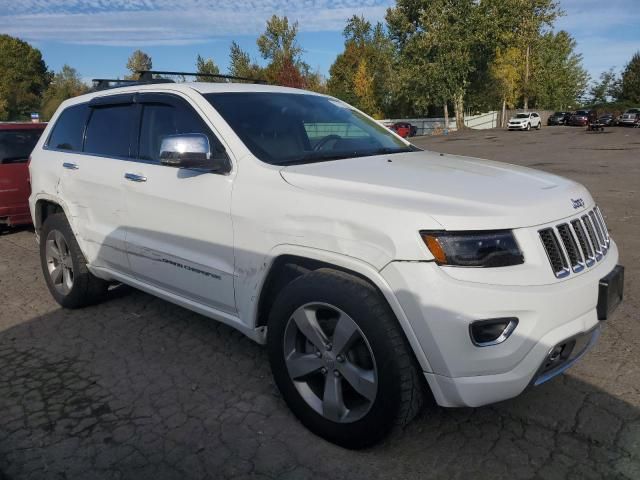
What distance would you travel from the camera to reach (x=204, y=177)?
3.19 m

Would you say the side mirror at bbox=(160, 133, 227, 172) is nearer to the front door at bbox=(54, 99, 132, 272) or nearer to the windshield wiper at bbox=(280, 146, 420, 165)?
the windshield wiper at bbox=(280, 146, 420, 165)

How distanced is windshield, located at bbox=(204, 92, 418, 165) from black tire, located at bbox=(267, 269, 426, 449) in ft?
2.72

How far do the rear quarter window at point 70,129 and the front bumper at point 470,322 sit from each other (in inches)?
132

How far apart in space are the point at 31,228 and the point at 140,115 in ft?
19.3

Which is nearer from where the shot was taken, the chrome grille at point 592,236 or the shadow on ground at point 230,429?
the shadow on ground at point 230,429

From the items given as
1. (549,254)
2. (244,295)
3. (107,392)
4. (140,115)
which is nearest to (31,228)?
(140,115)

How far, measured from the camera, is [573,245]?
2496mm

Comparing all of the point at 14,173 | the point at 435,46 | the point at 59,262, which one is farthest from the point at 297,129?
the point at 435,46

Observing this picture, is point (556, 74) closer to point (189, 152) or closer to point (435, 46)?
point (435, 46)

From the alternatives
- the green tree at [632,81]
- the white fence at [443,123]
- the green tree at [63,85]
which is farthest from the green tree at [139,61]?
the green tree at [632,81]

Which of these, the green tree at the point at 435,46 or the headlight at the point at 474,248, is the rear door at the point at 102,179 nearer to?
the headlight at the point at 474,248

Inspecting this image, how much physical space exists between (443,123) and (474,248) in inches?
1916

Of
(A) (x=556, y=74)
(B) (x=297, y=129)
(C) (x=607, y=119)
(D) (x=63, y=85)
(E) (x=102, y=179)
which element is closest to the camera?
(B) (x=297, y=129)

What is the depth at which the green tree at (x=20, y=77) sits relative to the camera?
67.6m
